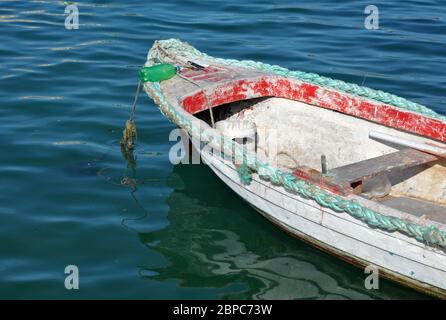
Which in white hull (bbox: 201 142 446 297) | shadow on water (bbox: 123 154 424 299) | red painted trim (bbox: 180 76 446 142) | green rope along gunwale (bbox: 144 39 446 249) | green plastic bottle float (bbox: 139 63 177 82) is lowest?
shadow on water (bbox: 123 154 424 299)

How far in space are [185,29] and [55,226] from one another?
5655 mm

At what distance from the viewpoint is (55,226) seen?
264 inches

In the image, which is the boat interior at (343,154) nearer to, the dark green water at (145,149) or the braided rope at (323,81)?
the braided rope at (323,81)

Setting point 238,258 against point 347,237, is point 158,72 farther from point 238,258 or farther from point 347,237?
point 347,237

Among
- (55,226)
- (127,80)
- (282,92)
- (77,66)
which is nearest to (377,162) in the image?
(282,92)

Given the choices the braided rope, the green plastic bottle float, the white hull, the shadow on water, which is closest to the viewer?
the white hull

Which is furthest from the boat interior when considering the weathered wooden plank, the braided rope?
the braided rope

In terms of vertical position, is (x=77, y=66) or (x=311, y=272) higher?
(x=77, y=66)

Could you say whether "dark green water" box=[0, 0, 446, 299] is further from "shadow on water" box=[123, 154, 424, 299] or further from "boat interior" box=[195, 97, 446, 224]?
"boat interior" box=[195, 97, 446, 224]

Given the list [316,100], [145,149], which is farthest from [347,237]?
[145,149]

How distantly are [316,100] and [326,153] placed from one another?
48 centimetres

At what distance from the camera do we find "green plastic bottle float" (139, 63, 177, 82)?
7.40m

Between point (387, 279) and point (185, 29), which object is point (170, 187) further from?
point (185, 29)

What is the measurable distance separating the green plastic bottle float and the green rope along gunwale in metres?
0.26
